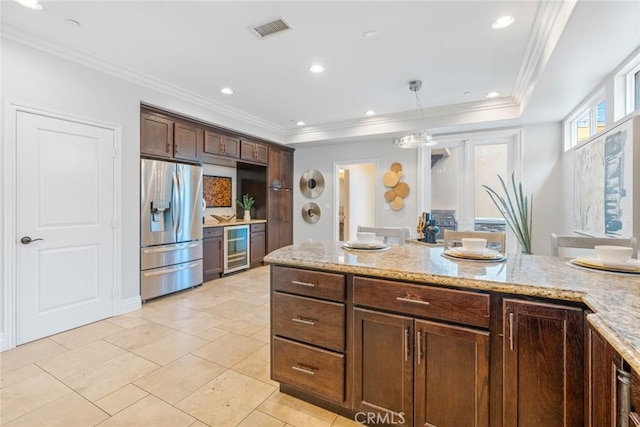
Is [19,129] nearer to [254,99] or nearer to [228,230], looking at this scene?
[254,99]

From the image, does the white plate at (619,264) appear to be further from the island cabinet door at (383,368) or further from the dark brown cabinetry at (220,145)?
the dark brown cabinetry at (220,145)

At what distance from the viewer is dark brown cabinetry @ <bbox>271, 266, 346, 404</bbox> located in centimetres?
168

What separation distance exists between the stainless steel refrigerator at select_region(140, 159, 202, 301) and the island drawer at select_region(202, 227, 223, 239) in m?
0.23

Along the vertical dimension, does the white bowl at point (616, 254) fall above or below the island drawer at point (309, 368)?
above

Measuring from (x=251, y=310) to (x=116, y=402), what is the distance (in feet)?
5.59

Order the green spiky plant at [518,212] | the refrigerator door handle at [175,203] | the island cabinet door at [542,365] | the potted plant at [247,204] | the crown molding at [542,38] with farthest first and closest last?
1. the potted plant at [247,204]
2. the green spiky plant at [518,212]
3. the refrigerator door handle at [175,203]
4. the crown molding at [542,38]
5. the island cabinet door at [542,365]

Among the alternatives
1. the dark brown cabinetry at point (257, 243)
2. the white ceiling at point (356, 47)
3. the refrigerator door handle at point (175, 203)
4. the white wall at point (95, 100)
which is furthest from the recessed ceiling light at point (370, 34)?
the dark brown cabinetry at point (257, 243)

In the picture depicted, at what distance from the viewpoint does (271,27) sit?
2.54m

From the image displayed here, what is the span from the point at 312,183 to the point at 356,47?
3793 millimetres

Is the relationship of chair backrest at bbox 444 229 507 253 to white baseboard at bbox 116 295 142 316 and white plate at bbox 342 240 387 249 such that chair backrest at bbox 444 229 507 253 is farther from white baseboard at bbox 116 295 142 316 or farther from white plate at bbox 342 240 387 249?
white baseboard at bbox 116 295 142 316

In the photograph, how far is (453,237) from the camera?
2312 millimetres

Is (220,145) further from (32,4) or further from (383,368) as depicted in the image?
(383,368)

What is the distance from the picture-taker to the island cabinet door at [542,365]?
3.86 feet

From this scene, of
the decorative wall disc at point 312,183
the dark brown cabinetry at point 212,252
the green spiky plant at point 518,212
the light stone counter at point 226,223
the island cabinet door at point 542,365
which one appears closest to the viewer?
the island cabinet door at point 542,365
